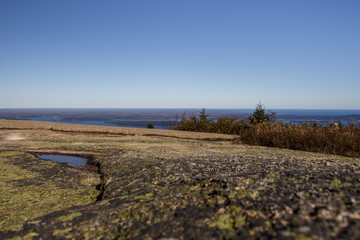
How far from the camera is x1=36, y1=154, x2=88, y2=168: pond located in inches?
242

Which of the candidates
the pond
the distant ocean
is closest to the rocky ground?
the pond

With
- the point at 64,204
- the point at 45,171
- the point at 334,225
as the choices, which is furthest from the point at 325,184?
the point at 45,171

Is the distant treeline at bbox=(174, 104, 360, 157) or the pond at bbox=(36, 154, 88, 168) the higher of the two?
the distant treeline at bbox=(174, 104, 360, 157)

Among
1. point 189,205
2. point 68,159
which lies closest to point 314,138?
point 189,205

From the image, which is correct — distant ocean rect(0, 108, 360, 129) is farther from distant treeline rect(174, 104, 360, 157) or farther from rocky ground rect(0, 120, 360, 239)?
rocky ground rect(0, 120, 360, 239)

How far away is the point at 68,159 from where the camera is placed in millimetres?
6582

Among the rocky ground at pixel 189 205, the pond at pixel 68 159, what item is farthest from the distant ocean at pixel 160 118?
the pond at pixel 68 159

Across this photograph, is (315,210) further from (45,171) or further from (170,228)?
(45,171)

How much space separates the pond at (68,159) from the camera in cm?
614

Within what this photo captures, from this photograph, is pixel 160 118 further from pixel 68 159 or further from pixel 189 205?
pixel 189 205

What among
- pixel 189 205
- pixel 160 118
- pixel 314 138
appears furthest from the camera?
pixel 160 118

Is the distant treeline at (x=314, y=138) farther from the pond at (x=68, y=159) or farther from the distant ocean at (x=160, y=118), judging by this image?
the pond at (x=68, y=159)

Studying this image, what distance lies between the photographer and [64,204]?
3443 millimetres

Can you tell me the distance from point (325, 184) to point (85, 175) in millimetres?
4007
